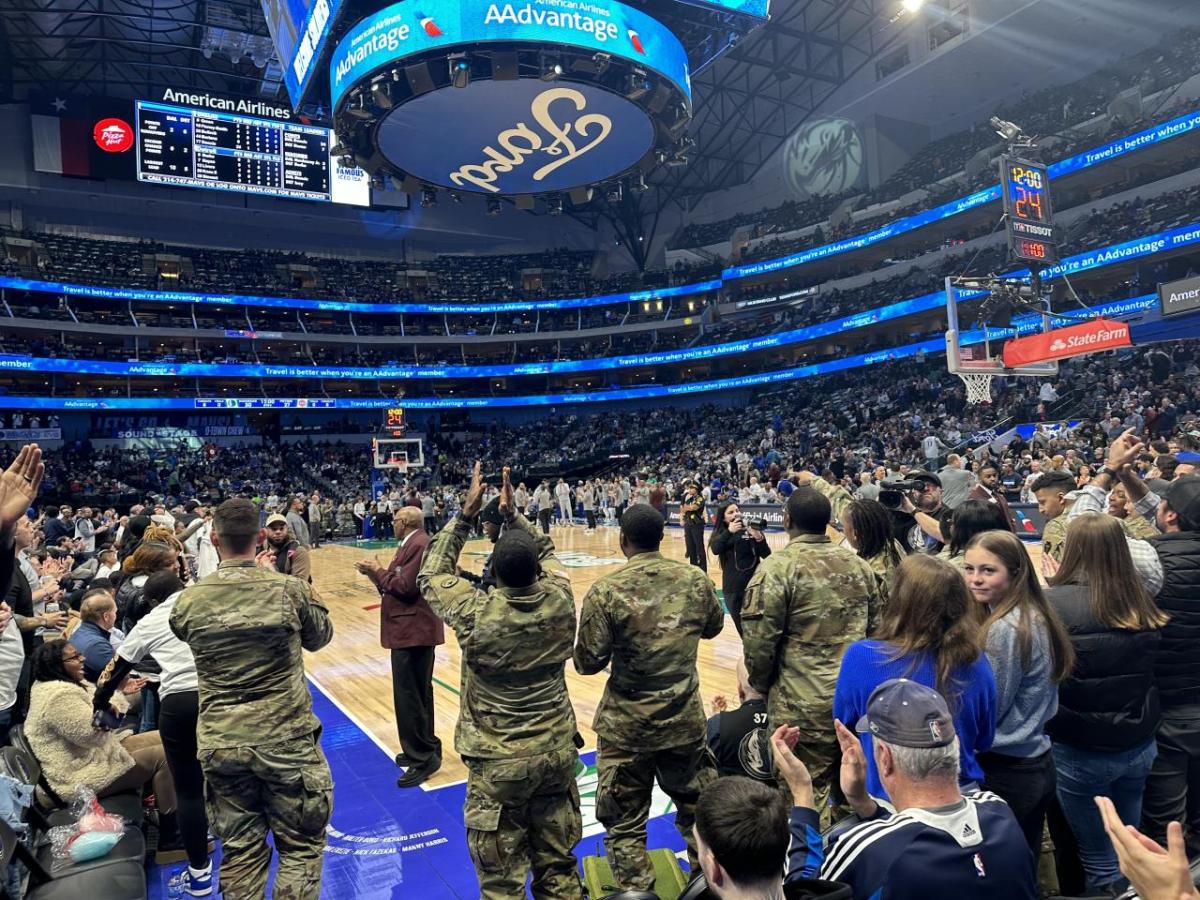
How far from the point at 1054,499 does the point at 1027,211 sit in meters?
12.2

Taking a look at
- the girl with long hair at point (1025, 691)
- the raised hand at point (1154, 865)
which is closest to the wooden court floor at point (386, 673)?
the girl with long hair at point (1025, 691)

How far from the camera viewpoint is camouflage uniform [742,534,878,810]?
2971 mm

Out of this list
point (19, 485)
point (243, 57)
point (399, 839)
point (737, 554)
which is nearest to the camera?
point (19, 485)

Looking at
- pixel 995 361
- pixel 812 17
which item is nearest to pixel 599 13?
pixel 995 361

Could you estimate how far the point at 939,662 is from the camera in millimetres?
2283

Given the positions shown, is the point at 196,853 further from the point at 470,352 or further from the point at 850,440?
the point at 470,352

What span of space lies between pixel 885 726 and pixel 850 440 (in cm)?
2569

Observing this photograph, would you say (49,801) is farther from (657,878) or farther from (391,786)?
(657,878)

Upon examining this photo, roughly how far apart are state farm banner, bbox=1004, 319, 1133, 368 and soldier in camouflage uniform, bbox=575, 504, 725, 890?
11.2m

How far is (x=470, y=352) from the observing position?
43.1m

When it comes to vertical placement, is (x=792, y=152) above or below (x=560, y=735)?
above

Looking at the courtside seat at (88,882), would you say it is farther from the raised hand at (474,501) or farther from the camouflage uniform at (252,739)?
the raised hand at (474,501)

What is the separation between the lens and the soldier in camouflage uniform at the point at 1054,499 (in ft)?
13.8

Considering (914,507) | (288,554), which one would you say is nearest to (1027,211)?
(914,507)
